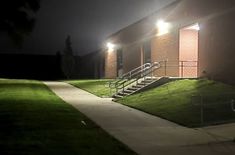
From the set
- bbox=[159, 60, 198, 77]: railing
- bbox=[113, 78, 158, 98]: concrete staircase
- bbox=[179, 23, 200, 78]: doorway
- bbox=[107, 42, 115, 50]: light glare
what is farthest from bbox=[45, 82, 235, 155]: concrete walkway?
bbox=[107, 42, 115, 50]: light glare

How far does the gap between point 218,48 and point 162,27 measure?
972cm

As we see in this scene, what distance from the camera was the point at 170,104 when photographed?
17547 millimetres

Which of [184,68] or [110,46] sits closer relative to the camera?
[184,68]

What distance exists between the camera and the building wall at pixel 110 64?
4816 cm

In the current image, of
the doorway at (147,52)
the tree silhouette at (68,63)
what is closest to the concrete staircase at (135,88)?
the doorway at (147,52)

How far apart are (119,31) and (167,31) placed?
59.5ft

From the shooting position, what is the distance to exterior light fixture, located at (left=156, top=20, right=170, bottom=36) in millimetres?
29972

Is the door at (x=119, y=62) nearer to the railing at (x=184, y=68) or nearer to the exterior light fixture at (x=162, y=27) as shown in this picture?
the exterior light fixture at (x=162, y=27)

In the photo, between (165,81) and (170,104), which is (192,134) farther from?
(165,81)

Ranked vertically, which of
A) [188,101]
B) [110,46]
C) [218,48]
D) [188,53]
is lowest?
[188,101]

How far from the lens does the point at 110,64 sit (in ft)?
165

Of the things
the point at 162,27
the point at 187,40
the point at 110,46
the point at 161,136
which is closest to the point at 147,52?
the point at 162,27

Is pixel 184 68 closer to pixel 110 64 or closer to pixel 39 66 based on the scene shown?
pixel 110 64

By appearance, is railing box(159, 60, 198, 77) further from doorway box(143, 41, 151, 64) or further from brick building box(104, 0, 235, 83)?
doorway box(143, 41, 151, 64)
